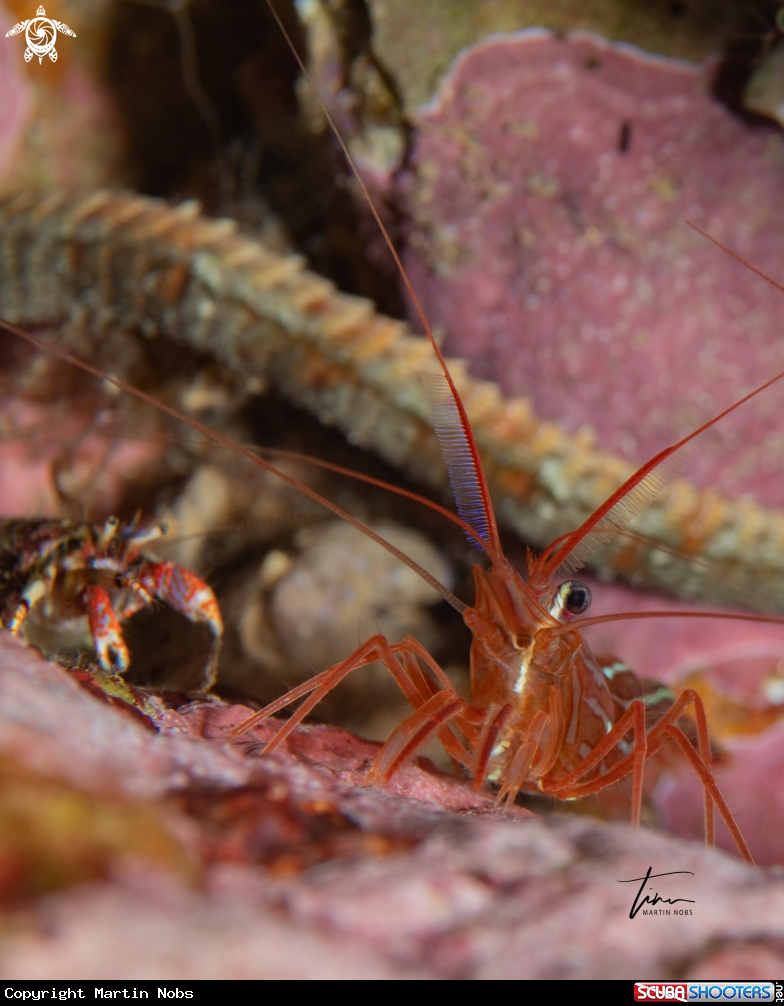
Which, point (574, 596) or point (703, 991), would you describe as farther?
point (574, 596)

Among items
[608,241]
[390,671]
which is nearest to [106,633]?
[390,671]

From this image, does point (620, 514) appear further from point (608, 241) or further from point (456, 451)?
point (608, 241)

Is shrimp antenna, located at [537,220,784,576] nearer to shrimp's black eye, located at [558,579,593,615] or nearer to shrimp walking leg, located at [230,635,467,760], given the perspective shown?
shrimp's black eye, located at [558,579,593,615]

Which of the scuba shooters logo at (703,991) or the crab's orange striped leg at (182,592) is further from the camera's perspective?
the crab's orange striped leg at (182,592)

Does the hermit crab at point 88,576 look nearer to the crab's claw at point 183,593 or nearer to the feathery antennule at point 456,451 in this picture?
the crab's claw at point 183,593

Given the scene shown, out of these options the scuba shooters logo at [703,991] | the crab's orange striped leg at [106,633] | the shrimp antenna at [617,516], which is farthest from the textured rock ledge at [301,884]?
the crab's orange striped leg at [106,633]

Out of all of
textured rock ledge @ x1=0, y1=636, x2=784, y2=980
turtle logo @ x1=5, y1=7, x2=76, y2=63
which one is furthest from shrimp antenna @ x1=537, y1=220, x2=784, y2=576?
turtle logo @ x1=5, y1=7, x2=76, y2=63

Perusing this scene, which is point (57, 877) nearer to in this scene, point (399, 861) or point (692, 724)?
point (399, 861)
